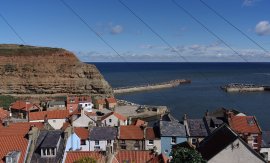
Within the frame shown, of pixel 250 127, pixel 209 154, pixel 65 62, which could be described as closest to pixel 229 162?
pixel 209 154

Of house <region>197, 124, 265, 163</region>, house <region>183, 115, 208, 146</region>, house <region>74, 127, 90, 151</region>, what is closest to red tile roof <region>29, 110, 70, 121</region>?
house <region>74, 127, 90, 151</region>

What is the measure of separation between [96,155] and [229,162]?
10.3 m

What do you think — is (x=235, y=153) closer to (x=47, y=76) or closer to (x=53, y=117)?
(x=53, y=117)

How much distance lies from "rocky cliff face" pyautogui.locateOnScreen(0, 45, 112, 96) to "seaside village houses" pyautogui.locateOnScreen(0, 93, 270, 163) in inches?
1486

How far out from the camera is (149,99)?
126250mm

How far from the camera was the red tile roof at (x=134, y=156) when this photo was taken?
1261 inches

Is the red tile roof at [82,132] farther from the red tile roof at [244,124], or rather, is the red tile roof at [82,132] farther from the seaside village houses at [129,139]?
the red tile roof at [244,124]

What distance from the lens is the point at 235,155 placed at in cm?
2773

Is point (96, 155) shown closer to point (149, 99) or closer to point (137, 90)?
point (149, 99)

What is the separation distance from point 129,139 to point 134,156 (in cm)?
1071

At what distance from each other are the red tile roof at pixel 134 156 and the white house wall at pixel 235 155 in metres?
6.34

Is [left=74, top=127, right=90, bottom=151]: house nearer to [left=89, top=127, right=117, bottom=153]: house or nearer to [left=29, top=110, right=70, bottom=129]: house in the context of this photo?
[left=89, top=127, right=117, bottom=153]: house

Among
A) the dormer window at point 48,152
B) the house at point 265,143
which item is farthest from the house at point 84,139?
the house at point 265,143

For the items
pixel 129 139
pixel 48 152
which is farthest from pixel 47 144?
pixel 129 139
